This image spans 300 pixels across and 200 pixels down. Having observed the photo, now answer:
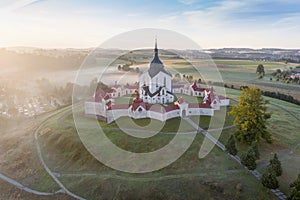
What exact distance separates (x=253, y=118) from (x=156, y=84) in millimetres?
28439

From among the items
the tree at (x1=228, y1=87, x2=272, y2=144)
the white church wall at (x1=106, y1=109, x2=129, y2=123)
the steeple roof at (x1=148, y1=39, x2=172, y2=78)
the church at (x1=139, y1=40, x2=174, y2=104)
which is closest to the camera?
the tree at (x1=228, y1=87, x2=272, y2=144)

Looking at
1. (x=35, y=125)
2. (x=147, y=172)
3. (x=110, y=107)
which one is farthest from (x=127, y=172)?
(x=35, y=125)

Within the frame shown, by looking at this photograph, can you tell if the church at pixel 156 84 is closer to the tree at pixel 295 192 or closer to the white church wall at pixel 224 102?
the white church wall at pixel 224 102

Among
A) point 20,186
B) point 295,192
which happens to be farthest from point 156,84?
point 295,192

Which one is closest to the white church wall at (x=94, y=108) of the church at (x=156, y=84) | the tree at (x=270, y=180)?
the church at (x=156, y=84)

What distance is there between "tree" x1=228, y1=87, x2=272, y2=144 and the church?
23.3 meters

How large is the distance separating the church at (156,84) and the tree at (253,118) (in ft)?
76.5

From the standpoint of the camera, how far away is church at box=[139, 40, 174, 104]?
59562mm

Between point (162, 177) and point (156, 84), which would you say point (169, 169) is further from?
point (156, 84)

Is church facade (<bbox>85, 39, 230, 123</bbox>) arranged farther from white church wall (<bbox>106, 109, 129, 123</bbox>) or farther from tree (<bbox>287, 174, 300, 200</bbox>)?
tree (<bbox>287, 174, 300, 200</bbox>)

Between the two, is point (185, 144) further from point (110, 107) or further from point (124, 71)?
point (124, 71)

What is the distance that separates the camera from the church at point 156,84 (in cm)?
5956

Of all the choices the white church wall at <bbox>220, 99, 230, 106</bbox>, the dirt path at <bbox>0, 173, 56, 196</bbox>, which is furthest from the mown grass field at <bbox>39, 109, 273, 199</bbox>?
the white church wall at <bbox>220, 99, 230, 106</bbox>

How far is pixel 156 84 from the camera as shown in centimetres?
6138
